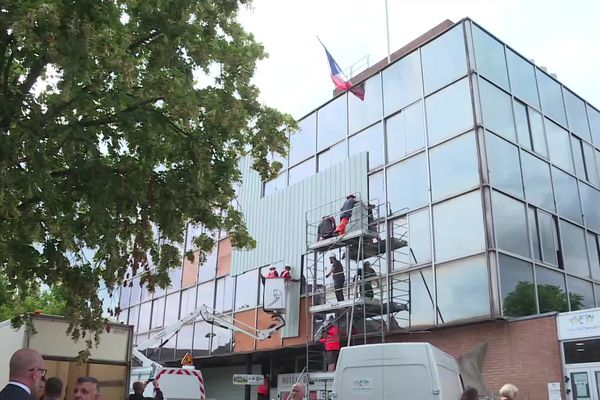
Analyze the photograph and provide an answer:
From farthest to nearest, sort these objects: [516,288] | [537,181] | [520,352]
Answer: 1. [537,181]
2. [516,288]
3. [520,352]

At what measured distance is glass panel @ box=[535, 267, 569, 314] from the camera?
15080 millimetres

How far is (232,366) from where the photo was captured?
24141 mm

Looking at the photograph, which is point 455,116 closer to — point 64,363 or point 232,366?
point 64,363

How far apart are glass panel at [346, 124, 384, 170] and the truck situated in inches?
349

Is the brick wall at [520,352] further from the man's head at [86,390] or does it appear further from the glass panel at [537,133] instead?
the man's head at [86,390]

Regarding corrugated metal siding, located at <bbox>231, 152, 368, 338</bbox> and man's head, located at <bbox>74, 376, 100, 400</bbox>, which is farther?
corrugated metal siding, located at <bbox>231, 152, 368, 338</bbox>

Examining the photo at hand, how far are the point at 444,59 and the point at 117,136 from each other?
35.2ft

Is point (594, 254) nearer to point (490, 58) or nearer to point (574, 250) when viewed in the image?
point (574, 250)

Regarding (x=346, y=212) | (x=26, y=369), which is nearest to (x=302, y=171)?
(x=346, y=212)

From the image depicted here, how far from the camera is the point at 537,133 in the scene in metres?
17.5

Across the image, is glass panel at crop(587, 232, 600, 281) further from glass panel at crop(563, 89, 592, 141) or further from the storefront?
the storefront

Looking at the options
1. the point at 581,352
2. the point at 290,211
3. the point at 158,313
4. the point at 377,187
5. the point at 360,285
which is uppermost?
the point at 290,211

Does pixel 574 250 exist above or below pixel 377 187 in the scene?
below

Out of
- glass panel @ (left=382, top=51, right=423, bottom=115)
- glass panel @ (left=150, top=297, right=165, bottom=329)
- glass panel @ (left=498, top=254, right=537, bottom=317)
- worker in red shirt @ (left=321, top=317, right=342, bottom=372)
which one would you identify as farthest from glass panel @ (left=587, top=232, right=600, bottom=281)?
glass panel @ (left=150, top=297, right=165, bottom=329)
